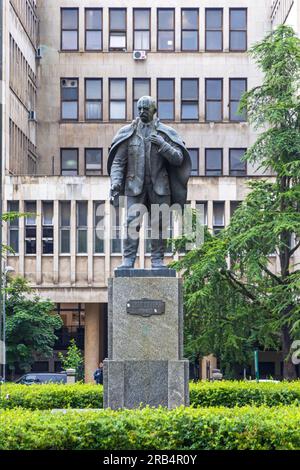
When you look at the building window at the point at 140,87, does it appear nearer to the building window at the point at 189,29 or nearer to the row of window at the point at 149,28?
the row of window at the point at 149,28

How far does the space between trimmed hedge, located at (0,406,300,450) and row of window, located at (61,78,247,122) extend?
52255mm

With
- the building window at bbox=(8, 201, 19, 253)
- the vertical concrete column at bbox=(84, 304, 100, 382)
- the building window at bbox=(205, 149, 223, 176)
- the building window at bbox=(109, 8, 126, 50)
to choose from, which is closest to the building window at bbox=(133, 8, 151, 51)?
the building window at bbox=(109, 8, 126, 50)

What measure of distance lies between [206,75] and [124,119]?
15.7 feet

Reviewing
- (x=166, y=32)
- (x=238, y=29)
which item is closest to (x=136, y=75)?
(x=166, y=32)

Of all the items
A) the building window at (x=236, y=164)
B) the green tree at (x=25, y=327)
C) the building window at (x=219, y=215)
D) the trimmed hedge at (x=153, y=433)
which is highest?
the building window at (x=236, y=164)

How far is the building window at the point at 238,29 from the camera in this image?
6631 cm

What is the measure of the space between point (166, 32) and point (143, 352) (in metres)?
49.4

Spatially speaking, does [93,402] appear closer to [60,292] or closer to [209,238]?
[209,238]

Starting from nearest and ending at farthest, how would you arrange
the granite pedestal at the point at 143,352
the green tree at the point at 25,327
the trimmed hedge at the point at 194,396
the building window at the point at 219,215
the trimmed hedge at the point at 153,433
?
the trimmed hedge at the point at 153,433
the granite pedestal at the point at 143,352
the trimmed hedge at the point at 194,396
the green tree at the point at 25,327
the building window at the point at 219,215

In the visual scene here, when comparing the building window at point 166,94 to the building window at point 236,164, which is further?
the building window at point 166,94

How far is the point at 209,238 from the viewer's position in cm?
3803

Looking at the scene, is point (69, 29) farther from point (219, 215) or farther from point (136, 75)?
point (219, 215)

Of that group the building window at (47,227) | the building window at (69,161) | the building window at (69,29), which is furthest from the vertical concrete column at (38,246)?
the building window at (69,29)

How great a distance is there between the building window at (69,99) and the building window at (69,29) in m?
1.70
